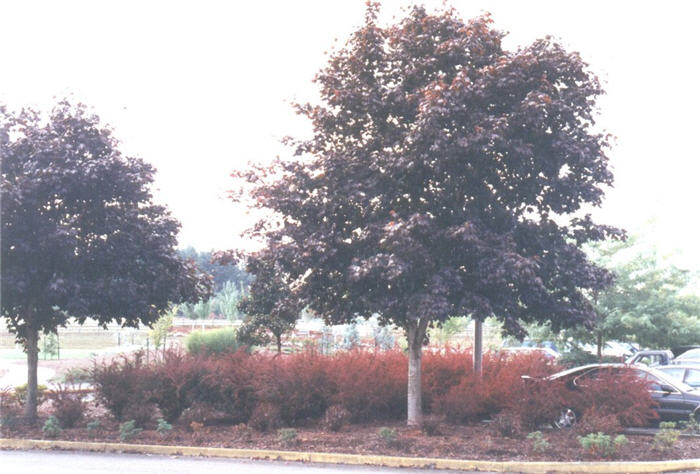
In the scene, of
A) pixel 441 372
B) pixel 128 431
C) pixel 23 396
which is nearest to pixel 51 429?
pixel 128 431

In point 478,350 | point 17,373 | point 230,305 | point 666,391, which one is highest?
point 230,305

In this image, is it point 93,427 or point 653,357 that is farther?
point 653,357

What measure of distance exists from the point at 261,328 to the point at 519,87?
16.0m

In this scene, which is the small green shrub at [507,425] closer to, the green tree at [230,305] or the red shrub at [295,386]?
the red shrub at [295,386]

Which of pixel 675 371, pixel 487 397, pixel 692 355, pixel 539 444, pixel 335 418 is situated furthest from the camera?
pixel 692 355

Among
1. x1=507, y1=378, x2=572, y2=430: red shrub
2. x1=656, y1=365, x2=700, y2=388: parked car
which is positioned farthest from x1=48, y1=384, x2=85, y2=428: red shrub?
x1=656, y1=365, x2=700, y2=388: parked car

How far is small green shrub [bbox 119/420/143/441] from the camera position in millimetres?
13484

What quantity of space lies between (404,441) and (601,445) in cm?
316

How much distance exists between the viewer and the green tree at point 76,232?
48.2ft

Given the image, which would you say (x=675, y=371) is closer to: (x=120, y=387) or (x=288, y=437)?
(x=288, y=437)

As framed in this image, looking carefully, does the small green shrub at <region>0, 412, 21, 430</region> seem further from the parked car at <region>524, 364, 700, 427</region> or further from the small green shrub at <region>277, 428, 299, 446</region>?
the parked car at <region>524, 364, 700, 427</region>

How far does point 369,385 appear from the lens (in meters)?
15.2

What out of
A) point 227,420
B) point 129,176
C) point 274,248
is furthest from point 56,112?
point 227,420

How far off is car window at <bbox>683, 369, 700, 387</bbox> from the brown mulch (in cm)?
332
